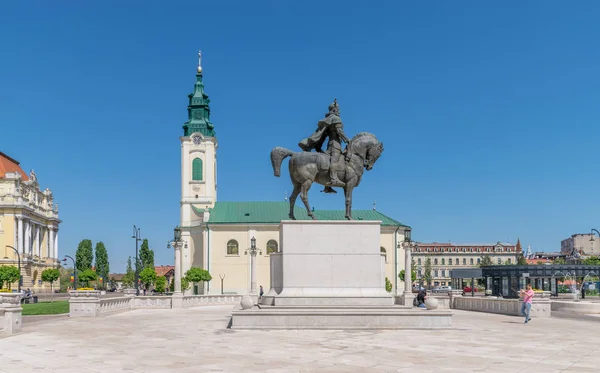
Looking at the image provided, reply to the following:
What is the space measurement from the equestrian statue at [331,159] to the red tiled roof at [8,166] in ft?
298

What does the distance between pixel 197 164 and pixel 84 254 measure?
44.2m

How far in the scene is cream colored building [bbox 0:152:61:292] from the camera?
101375 mm

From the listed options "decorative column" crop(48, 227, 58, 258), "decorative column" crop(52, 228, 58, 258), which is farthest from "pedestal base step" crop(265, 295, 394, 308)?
"decorative column" crop(52, 228, 58, 258)

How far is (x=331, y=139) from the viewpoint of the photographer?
83.7ft

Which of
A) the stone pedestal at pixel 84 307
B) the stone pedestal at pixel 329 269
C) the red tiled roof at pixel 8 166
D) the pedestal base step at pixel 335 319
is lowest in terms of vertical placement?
the stone pedestal at pixel 84 307

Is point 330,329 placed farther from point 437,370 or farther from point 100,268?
point 100,268

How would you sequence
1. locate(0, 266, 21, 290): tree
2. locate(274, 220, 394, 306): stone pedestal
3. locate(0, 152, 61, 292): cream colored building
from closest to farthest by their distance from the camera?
locate(274, 220, 394, 306): stone pedestal
locate(0, 266, 21, 290): tree
locate(0, 152, 61, 292): cream colored building

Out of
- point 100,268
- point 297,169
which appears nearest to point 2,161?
point 100,268

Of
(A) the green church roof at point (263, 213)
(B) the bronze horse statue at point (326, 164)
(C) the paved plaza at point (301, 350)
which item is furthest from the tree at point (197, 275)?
(C) the paved plaza at point (301, 350)

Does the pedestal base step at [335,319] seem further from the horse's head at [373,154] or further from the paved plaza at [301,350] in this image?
the horse's head at [373,154]

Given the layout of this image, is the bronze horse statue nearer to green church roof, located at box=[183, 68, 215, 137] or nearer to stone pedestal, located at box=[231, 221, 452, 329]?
stone pedestal, located at box=[231, 221, 452, 329]

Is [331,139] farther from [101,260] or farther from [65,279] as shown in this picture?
[101,260]

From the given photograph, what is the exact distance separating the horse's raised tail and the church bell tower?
68236 millimetres

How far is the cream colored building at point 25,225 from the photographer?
101 metres
